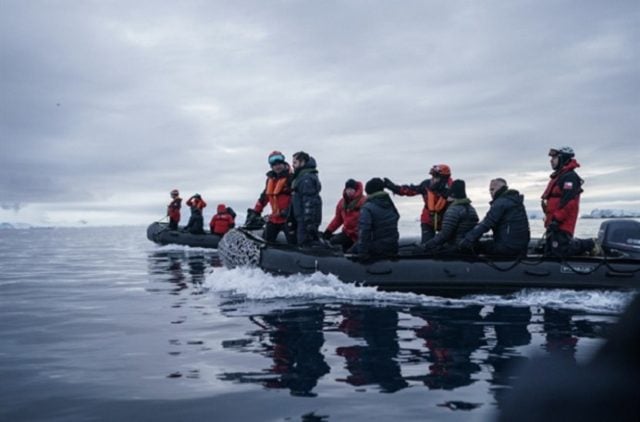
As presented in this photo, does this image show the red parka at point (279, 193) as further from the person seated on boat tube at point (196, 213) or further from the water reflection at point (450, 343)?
the person seated on boat tube at point (196, 213)

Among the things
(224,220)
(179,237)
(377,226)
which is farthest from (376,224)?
(179,237)

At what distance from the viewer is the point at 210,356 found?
18.8 feet

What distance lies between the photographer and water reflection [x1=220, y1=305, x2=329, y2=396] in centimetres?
486

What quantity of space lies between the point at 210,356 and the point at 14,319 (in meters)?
4.30

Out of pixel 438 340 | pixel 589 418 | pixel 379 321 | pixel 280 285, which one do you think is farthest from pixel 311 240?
pixel 589 418

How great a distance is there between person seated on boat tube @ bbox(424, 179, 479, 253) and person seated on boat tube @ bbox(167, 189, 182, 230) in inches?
757

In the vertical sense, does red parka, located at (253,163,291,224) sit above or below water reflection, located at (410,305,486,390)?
above

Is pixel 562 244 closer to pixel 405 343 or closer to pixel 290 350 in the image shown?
pixel 405 343

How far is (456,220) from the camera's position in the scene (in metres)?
10.2

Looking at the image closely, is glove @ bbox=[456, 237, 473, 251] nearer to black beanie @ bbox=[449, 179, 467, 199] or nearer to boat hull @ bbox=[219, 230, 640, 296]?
boat hull @ bbox=[219, 230, 640, 296]

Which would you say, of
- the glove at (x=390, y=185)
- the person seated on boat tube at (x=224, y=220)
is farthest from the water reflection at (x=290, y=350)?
the person seated on boat tube at (x=224, y=220)

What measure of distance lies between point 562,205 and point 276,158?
595 cm

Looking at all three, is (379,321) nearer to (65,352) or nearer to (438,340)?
(438,340)

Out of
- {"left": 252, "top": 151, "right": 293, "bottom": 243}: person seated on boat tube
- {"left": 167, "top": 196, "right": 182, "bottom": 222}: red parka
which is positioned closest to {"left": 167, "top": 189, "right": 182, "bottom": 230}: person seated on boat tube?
{"left": 167, "top": 196, "right": 182, "bottom": 222}: red parka
